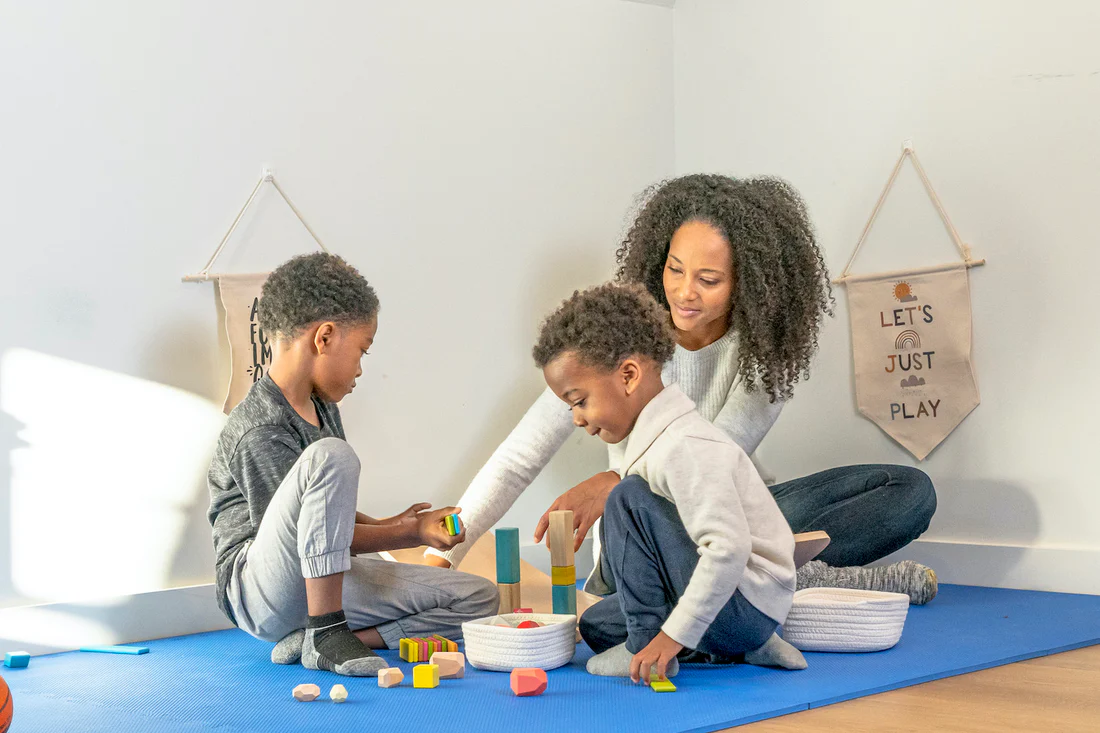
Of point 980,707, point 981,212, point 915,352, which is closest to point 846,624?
point 980,707

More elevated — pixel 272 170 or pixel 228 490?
pixel 272 170

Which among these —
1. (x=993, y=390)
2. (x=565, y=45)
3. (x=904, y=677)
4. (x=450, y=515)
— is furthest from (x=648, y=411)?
(x=565, y=45)

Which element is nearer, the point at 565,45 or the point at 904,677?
the point at 904,677

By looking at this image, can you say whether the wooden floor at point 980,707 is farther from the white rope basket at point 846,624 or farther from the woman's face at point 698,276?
the woman's face at point 698,276

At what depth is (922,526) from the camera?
2.19 meters

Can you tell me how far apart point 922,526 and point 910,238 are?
66cm

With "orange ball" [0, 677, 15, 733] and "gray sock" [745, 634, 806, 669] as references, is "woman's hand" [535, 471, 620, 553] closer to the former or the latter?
"gray sock" [745, 634, 806, 669]

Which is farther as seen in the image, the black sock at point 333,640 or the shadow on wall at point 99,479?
the shadow on wall at point 99,479

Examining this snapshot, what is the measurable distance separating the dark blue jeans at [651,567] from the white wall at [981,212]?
3.16 feet

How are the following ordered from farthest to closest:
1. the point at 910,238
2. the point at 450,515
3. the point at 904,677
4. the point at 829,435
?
the point at 829,435 < the point at 910,238 < the point at 450,515 < the point at 904,677

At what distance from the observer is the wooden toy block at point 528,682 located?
1.46 m

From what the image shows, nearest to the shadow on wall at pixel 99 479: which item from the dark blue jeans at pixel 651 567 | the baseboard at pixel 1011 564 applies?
the dark blue jeans at pixel 651 567

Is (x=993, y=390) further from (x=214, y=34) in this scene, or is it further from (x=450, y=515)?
(x=214, y=34)

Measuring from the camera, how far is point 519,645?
159 cm
